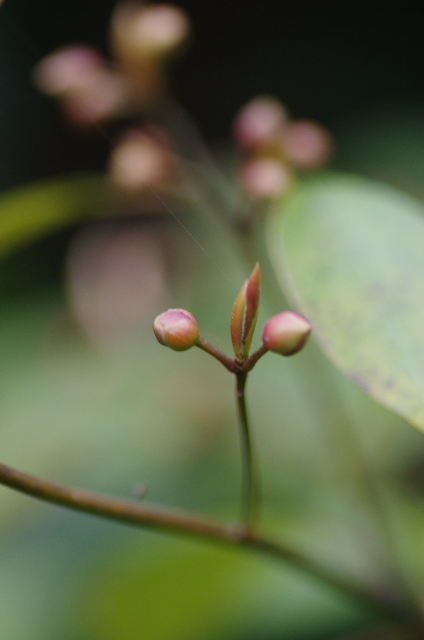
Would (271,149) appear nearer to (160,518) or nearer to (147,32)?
(147,32)

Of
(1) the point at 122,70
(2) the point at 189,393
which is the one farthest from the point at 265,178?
(2) the point at 189,393

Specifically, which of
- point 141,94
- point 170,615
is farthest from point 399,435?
point 141,94

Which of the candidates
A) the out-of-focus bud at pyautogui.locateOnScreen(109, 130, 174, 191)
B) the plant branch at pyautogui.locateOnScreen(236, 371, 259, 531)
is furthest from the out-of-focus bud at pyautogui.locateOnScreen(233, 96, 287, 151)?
the plant branch at pyautogui.locateOnScreen(236, 371, 259, 531)

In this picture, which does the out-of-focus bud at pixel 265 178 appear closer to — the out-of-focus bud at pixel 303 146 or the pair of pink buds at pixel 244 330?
the out-of-focus bud at pixel 303 146

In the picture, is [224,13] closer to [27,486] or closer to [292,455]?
A: [292,455]

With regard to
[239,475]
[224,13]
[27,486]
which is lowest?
[239,475]

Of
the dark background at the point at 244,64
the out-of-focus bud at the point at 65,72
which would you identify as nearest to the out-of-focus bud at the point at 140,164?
the out-of-focus bud at the point at 65,72
